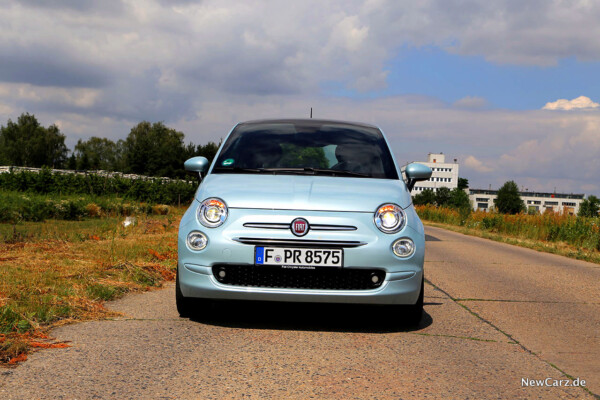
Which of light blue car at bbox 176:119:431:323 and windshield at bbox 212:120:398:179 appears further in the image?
windshield at bbox 212:120:398:179

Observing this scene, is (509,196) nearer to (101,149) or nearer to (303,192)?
(101,149)

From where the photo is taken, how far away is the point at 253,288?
4422 millimetres

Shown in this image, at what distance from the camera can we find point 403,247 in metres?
4.50

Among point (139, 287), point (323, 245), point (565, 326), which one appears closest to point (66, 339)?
point (323, 245)

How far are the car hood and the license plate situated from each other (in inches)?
12.4

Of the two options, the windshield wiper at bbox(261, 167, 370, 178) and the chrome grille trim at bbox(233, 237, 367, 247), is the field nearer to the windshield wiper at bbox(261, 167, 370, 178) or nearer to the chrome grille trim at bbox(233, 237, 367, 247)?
the windshield wiper at bbox(261, 167, 370, 178)

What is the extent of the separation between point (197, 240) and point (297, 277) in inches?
31.1

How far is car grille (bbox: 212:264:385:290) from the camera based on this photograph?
14.5 feet

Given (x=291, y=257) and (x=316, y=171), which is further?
(x=316, y=171)

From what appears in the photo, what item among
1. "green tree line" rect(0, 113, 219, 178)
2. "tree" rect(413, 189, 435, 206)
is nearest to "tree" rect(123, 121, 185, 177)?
"green tree line" rect(0, 113, 219, 178)

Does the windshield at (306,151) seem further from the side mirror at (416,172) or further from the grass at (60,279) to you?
the grass at (60,279)

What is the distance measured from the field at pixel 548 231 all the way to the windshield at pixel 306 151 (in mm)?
8656

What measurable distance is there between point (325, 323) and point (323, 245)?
0.94m

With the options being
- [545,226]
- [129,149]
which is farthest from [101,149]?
[545,226]
